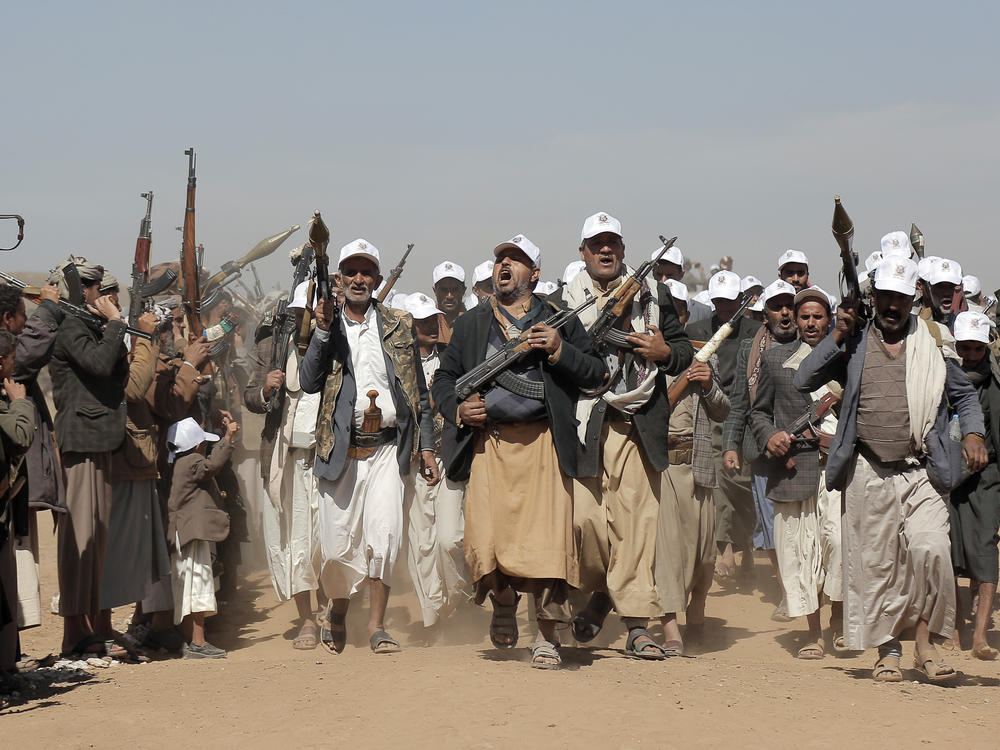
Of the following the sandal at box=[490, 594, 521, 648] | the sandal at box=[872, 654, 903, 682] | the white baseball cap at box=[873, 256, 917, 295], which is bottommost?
the sandal at box=[872, 654, 903, 682]

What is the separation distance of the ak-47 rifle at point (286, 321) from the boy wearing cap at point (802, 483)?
3.49 m

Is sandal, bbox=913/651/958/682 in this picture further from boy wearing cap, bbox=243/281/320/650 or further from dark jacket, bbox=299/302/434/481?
boy wearing cap, bbox=243/281/320/650

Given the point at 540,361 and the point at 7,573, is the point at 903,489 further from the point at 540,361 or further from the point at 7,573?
the point at 7,573

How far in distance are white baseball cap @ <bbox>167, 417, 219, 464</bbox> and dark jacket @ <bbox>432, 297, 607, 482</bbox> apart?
7.63ft

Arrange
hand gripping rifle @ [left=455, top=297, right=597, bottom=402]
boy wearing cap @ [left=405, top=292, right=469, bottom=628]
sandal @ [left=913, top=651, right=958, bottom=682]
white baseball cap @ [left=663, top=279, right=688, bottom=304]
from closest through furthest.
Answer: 1. sandal @ [left=913, top=651, right=958, bottom=682]
2. hand gripping rifle @ [left=455, top=297, right=597, bottom=402]
3. boy wearing cap @ [left=405, top=292, right=469, bottom=628]
4. white baseball cap @ [left=663, top=279, right=688, bottom=304]

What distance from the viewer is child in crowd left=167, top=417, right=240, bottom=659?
9.09 m

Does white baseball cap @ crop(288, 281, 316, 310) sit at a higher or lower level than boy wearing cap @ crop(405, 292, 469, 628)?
higher

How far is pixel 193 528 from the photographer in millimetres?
9188

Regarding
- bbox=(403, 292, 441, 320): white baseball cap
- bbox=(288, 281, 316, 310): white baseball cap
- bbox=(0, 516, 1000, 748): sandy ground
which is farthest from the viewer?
bbox=(403, 292, 441, 320): white baseball cap

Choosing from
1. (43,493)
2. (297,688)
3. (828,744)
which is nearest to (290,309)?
(43,493)

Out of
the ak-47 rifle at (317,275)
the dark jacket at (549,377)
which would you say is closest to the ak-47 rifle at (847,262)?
the dark jacket at (549,377)

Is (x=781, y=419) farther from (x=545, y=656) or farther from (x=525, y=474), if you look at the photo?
(x=545, y=656)

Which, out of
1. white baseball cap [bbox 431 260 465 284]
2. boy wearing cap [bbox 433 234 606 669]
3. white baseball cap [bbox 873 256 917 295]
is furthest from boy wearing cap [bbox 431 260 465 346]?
white baseball cap [bbox 873 256 917 295]

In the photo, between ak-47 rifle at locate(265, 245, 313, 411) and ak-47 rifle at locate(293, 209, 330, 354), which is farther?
ak-47 rifle at locate(265, 245, 313, 411)
